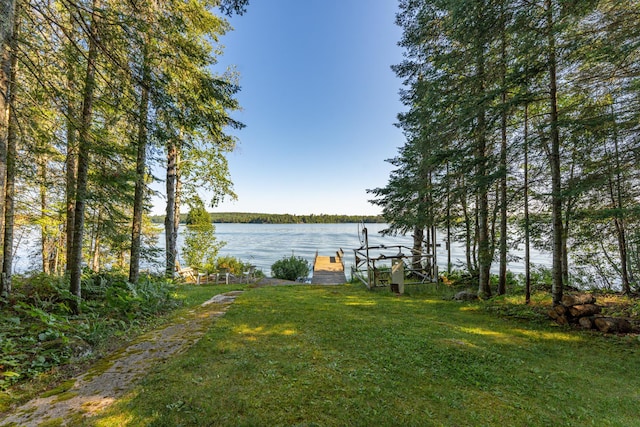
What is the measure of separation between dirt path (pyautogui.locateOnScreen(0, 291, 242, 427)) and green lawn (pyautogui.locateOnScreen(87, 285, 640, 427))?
8.2 inches

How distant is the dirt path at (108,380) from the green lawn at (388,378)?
0.21 m

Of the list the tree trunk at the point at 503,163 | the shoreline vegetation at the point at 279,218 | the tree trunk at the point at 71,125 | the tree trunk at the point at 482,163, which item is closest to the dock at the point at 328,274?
the tree trunk at the point at 482,163

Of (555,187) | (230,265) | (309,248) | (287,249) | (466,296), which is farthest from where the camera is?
(309,248)

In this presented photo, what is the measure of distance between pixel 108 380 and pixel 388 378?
3.02m

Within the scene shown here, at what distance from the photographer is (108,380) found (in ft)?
9.07

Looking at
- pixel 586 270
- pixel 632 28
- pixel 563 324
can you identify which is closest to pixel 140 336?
pixel 563 324

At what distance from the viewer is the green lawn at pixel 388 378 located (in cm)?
225

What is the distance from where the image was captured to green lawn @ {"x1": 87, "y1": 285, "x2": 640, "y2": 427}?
88.7 inches

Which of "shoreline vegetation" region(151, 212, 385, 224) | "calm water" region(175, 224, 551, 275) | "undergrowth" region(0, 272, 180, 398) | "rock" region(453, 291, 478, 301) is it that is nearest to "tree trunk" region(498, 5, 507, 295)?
"rock" region(453, 291, 478, 301)

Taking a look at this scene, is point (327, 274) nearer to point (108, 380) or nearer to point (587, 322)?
point (587, 322)

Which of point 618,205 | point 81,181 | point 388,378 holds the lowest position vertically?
point 388,378

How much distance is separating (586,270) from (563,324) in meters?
6.20

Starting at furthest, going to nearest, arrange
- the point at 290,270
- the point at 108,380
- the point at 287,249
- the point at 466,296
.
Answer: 1. the point at 287,249
2. the point at 290,270
3. the point at 466,296
4. the point at 108,380

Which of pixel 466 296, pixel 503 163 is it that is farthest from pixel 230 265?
pixel 503 163
